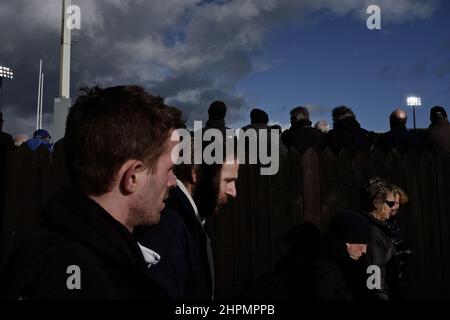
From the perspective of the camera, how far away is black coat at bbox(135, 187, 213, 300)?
2201 mm

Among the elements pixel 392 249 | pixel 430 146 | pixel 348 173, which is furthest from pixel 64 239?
pixel 430 146

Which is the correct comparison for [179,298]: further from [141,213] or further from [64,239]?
[64,239]

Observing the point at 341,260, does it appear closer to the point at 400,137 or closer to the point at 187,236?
the point at 187,236

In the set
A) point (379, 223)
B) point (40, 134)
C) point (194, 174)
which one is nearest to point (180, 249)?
point (194, 174)

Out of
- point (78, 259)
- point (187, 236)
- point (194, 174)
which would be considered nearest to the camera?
point (78, 259)

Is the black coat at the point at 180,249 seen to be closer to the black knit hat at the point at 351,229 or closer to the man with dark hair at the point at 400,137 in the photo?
the black knit hat at the point at 351,229

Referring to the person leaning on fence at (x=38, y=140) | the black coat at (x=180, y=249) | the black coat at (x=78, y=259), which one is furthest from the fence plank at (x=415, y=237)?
the black coat at (x=78, y=259)

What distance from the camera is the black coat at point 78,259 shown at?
1.15 meters

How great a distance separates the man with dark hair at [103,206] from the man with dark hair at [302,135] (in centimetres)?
456

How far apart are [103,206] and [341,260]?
2177mm

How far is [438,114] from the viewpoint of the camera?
6625 mm

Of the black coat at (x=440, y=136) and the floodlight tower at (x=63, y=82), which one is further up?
the floodlight tower at (x=63, y=82)
